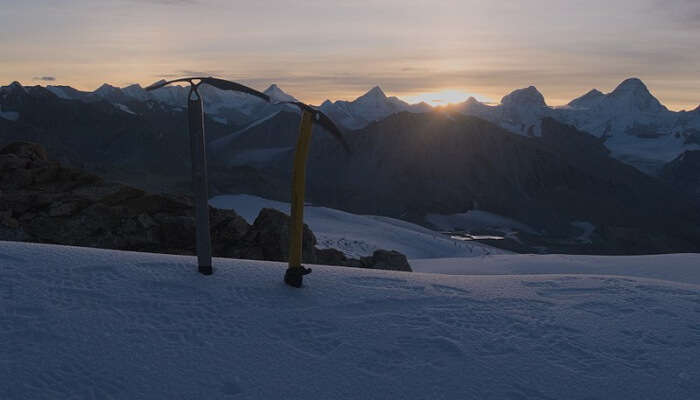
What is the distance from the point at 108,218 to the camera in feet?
32.7

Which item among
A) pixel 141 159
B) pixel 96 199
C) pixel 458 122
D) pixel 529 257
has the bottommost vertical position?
pixel 529 257

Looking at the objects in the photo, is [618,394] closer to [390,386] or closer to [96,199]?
[390,386]

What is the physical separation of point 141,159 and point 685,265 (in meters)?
130

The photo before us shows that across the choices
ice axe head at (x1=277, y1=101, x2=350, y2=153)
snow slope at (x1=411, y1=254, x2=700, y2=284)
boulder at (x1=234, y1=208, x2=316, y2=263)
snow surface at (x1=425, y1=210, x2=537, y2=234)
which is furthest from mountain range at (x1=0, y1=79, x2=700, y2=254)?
ice axe head at (x1=277, y1=101, x2=350, y2=153)

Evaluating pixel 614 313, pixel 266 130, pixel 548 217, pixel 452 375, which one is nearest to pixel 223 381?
pixel 452 375

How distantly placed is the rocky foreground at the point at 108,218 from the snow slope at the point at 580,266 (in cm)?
498


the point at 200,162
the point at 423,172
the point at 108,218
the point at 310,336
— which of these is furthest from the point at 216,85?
the point at 423,172

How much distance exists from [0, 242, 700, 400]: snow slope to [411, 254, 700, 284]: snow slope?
20.9 feet

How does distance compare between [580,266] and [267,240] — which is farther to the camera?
[580,266]

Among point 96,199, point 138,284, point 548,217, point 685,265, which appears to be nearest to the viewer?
point 138,284

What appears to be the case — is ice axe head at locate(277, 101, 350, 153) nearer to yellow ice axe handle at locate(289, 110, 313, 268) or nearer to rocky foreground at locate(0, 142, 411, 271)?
yellow ice axe handle at locate(289, 110, 313, 268)

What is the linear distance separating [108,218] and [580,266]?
11.1m

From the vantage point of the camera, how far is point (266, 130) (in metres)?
189

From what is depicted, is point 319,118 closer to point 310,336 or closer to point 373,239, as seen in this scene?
point 310,336
